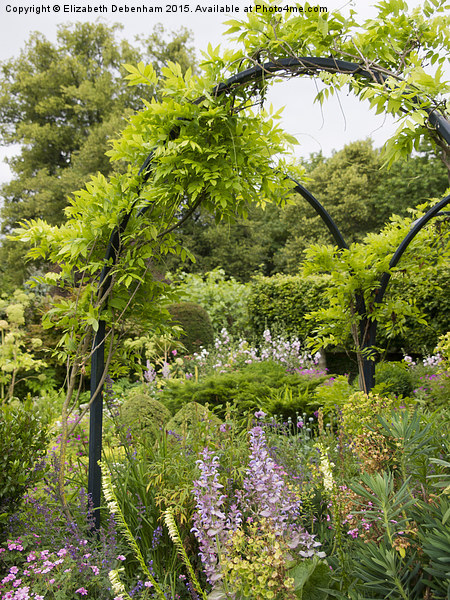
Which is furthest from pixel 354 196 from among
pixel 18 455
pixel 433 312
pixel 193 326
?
pixel 18 455

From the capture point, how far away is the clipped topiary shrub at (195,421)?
2831mm

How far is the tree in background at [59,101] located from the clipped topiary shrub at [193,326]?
13.1m

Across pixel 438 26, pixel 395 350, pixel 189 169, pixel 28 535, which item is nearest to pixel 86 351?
pixel 28 535

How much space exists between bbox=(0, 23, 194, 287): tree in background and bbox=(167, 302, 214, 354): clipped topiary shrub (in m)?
13.1

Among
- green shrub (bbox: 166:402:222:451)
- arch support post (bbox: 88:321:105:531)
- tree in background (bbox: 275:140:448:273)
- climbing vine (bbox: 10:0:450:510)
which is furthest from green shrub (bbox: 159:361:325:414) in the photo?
tree in background (bbox: 275:140:448:273)

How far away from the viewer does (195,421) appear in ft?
9.77

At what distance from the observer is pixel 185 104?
239cm

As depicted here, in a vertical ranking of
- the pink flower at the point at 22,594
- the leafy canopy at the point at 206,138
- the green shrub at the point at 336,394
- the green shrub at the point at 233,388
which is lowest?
the pink flower at the point at 22,594

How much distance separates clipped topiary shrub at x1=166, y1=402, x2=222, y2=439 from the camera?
283 cm

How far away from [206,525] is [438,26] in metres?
2.91

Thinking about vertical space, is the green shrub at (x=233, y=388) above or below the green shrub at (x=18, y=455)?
below

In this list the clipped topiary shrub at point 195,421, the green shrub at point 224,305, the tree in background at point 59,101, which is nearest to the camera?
the clipped topiary shrub at point 195,421

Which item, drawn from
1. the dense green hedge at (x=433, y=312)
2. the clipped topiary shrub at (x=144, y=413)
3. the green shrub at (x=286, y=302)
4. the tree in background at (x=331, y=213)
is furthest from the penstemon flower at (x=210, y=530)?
the tree in background at (x=331, y=213)

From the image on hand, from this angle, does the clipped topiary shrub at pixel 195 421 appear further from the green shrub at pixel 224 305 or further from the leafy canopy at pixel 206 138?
the green shrub at pixel 224 305
